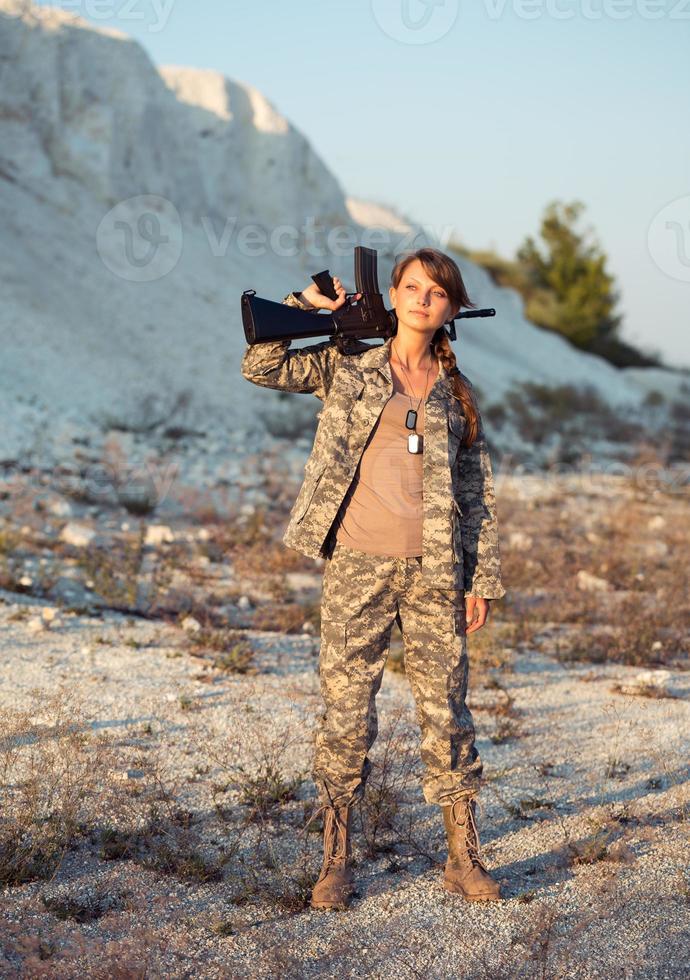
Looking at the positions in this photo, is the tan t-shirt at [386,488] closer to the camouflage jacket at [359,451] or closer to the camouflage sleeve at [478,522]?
the camouflage jacket at [359,451]

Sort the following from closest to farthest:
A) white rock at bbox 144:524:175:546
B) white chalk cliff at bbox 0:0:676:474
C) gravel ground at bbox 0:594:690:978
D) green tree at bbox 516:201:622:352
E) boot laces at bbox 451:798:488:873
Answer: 1. gravel ground at bbox 0:594:690:978
2. boot laces at bbox 451:798:488:873
3. white rock at bbox 144:524:175:546
4. white chalk cliff at bbox 0:0:676:474
5. green tree at bbox 516:201:622:352

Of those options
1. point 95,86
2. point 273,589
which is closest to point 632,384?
point 95,86

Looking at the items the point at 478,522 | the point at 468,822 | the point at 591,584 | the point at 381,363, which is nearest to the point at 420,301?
the point at 381,363

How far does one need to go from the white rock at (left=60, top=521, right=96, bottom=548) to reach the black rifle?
4.10 m

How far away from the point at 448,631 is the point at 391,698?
1797mm

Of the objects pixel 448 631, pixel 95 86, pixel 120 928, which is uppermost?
pixel 95 86

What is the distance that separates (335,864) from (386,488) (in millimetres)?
1074

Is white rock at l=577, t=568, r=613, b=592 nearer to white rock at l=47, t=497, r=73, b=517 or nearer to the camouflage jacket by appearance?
white rock at l=47, t=497, r=73, b=517

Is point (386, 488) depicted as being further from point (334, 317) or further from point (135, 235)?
point (135, 235)

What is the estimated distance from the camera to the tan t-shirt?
276 centimetres

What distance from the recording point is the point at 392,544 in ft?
8.99

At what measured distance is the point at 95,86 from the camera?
16.9m

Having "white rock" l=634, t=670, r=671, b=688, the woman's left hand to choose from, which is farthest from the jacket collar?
"white rock" l=634, t=670, r=671, b=688

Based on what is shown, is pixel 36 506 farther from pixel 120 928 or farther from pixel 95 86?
pixel 95 86
